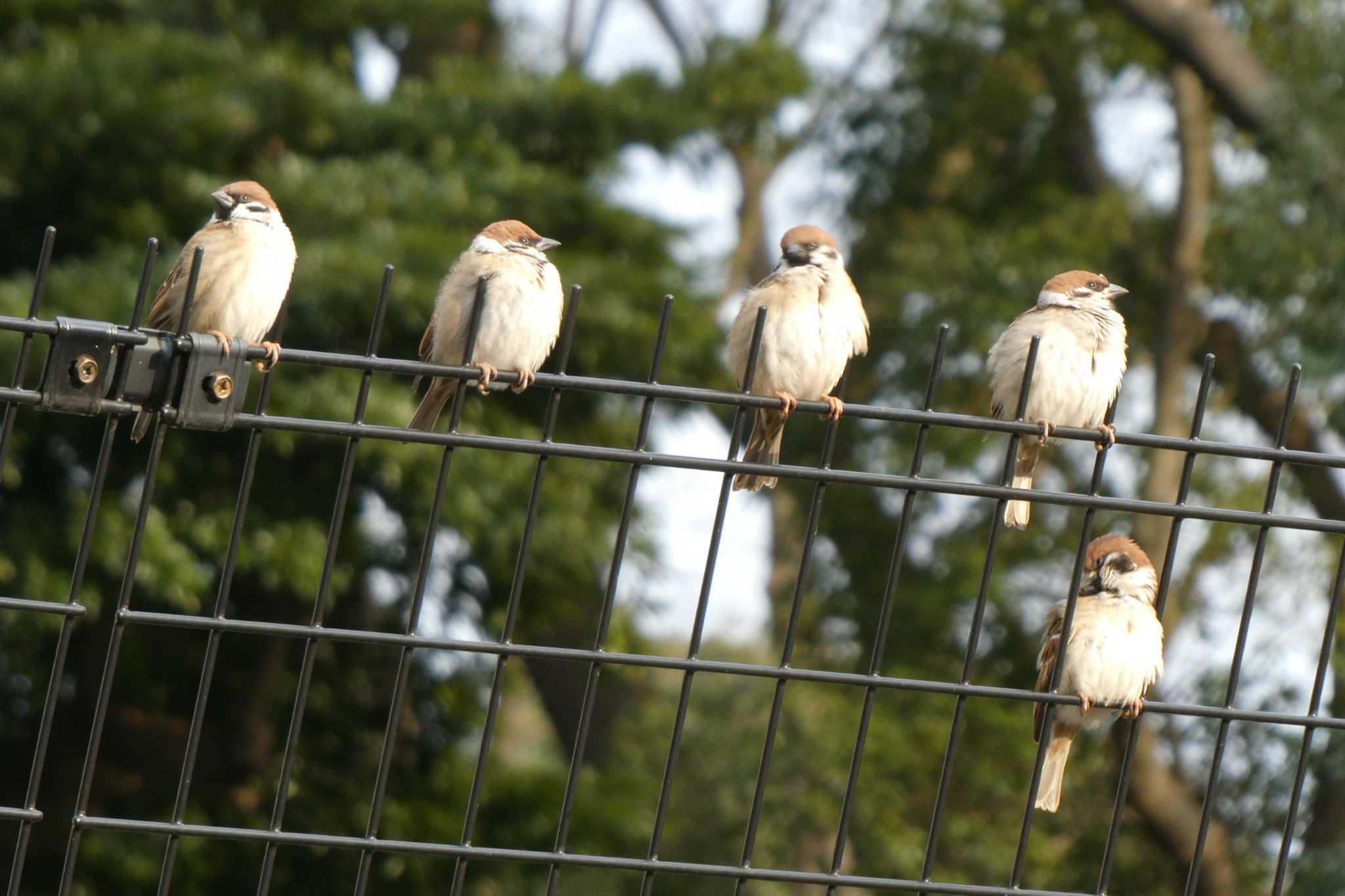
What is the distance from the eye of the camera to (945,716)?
32.3ft

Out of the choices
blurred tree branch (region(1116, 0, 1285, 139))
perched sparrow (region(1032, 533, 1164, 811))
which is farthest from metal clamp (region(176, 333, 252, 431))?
blurred tree branch (region(1116, 0, 1285, 139))

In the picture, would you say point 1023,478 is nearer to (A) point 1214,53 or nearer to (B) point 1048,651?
(B) point 1048,651

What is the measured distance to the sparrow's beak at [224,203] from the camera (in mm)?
4172

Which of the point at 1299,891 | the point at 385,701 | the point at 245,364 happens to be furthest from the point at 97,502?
the point at 385,701

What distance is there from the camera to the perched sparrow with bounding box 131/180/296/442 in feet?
13.0

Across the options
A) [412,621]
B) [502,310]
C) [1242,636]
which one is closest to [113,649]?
[412,621]

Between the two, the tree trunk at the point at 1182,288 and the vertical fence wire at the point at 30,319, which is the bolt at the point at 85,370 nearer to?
the vertical fence wire at the point at 30,319

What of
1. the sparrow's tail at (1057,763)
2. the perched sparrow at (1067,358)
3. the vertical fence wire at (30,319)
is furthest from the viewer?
the perched sparrow at (1067,358)

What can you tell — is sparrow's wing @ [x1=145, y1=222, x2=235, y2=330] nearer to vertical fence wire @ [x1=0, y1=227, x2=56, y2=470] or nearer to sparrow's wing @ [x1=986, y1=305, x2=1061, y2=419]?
sparrow's wing @ [x1=986, y1=305, x2=1061, y2=419]

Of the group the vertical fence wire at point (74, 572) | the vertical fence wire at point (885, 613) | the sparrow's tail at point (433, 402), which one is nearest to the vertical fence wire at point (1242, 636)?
the vertical fence wire at point (885, 613)

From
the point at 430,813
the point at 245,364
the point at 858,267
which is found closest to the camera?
the point at 245,364

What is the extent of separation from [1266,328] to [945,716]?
3126mm

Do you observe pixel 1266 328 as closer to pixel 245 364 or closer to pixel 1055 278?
pixel 1055 278

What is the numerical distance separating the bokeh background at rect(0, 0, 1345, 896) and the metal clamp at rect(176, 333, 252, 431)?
4504 mm
